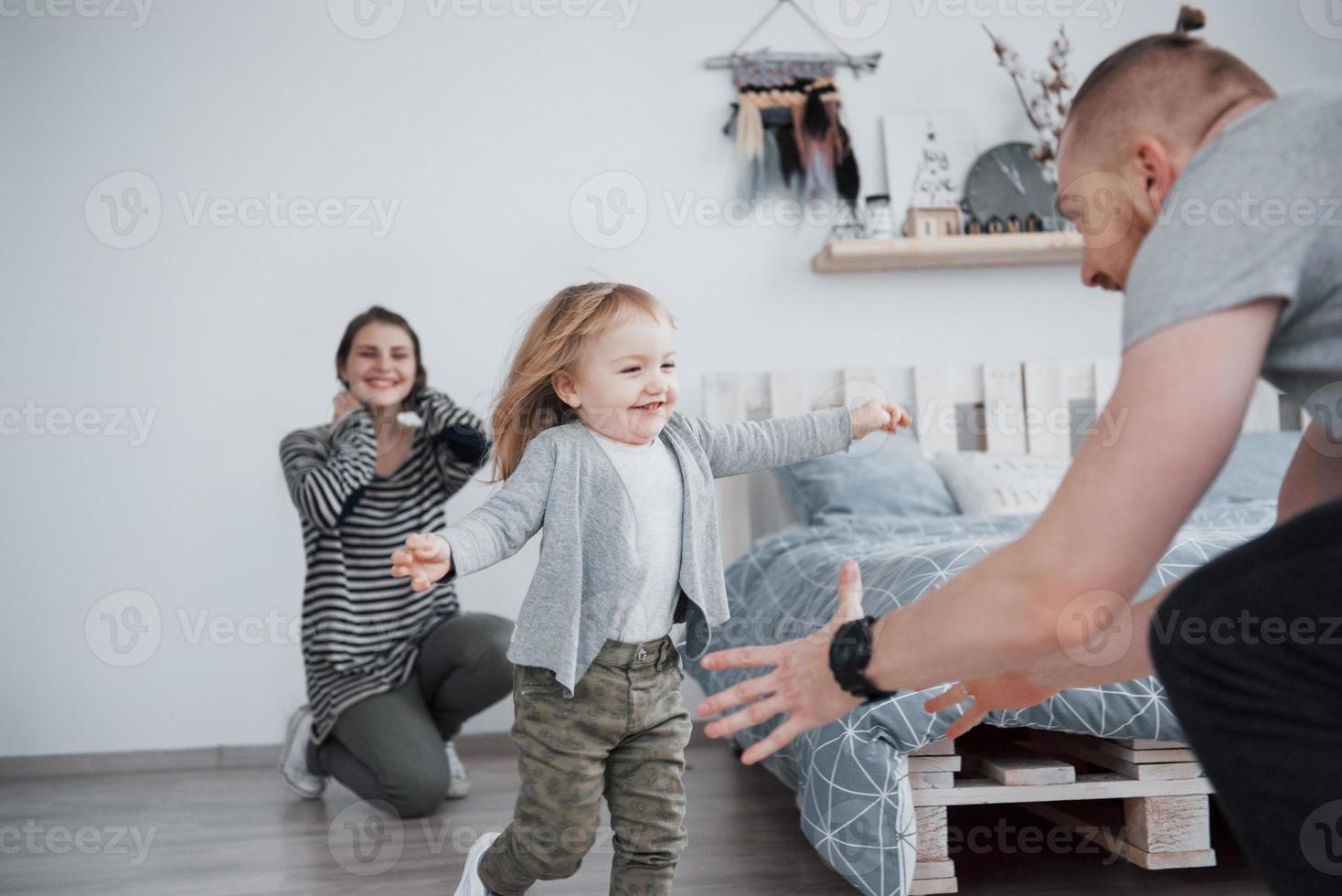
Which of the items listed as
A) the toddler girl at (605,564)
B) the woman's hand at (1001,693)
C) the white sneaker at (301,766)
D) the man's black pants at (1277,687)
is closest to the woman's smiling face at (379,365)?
the white sneaker at (301,766)

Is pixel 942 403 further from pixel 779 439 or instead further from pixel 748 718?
pixel 748 718

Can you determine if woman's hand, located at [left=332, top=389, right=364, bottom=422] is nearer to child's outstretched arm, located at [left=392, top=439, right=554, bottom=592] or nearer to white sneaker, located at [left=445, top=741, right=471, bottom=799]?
white sneaker, located at [left=445, top=741, right=471, bottom=799]

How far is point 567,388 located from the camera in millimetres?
1562

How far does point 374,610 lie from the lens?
248 cm

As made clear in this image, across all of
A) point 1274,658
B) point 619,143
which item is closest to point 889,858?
point 1274,658

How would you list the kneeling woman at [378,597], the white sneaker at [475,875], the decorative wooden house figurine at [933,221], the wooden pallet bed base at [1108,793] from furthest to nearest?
the decorative wooden house figurine at [933,221] → the kneeling woman at [378,597] → the wooden pallet bed base at [1108,793] → the white sneaker at [475,875]

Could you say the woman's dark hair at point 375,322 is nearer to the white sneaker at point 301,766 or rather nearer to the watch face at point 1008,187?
the white sneaker at point 301,766

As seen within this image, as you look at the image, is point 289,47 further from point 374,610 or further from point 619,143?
point 374,610

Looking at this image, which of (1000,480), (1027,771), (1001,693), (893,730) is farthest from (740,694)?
(1000,480)

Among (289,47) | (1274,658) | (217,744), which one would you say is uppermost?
(289,47)

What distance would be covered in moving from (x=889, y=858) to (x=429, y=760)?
1091 millimetres

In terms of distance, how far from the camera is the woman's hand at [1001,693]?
3.68 feet

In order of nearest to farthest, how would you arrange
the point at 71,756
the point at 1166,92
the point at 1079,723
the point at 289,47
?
the point at 1166,92 → the point at 1079,723 → the point at 71,756 → the point at 289,47

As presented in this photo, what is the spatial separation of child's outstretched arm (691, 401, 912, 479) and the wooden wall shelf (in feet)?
5.17
